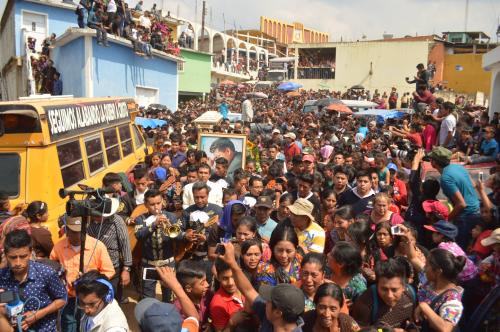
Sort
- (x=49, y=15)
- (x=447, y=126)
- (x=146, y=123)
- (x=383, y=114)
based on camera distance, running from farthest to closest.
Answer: (x=49, y=15) < (x=383, y=114) < (x=146, y=123) < (x=447, y=126)

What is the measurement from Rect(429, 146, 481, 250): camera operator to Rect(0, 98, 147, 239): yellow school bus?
4390 mm

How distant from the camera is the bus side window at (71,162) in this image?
617cm

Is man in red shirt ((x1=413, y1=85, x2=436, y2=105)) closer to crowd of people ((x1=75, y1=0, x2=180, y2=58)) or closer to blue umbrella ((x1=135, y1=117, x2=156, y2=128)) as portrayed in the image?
blue umbrella ((x1=135, y1=117, x2=156, y2=128))

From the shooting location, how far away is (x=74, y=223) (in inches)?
175

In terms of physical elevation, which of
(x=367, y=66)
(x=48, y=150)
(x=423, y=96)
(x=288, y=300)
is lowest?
(x=288, y=300)

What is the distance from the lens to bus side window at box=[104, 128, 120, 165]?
841 centimetres

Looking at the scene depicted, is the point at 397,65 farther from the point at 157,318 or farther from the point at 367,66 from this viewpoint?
the point at 157,318

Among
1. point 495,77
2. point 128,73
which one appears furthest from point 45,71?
point 495,77

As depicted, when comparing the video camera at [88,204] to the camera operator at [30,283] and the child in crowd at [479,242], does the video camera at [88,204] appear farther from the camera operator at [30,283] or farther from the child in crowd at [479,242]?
the child in crowd at [479,242]

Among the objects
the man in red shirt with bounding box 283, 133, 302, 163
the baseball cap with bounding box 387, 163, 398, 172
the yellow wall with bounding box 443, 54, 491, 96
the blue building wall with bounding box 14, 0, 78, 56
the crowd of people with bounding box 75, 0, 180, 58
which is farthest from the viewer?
the yellow wall with bounding box 443, 54, 491, 96

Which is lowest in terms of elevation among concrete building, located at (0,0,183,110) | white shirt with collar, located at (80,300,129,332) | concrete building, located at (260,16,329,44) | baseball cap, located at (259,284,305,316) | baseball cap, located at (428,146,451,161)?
white shirt with collar, located at (80,300,129,332)

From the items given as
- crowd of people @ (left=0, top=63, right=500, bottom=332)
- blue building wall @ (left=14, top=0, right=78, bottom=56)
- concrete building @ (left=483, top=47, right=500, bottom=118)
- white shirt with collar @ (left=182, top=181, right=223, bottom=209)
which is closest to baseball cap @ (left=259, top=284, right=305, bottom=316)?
crowd of people @ (left=0, top=63, right=500, bottom=332)

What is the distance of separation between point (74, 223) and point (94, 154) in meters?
3.30

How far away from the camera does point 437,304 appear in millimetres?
3535
